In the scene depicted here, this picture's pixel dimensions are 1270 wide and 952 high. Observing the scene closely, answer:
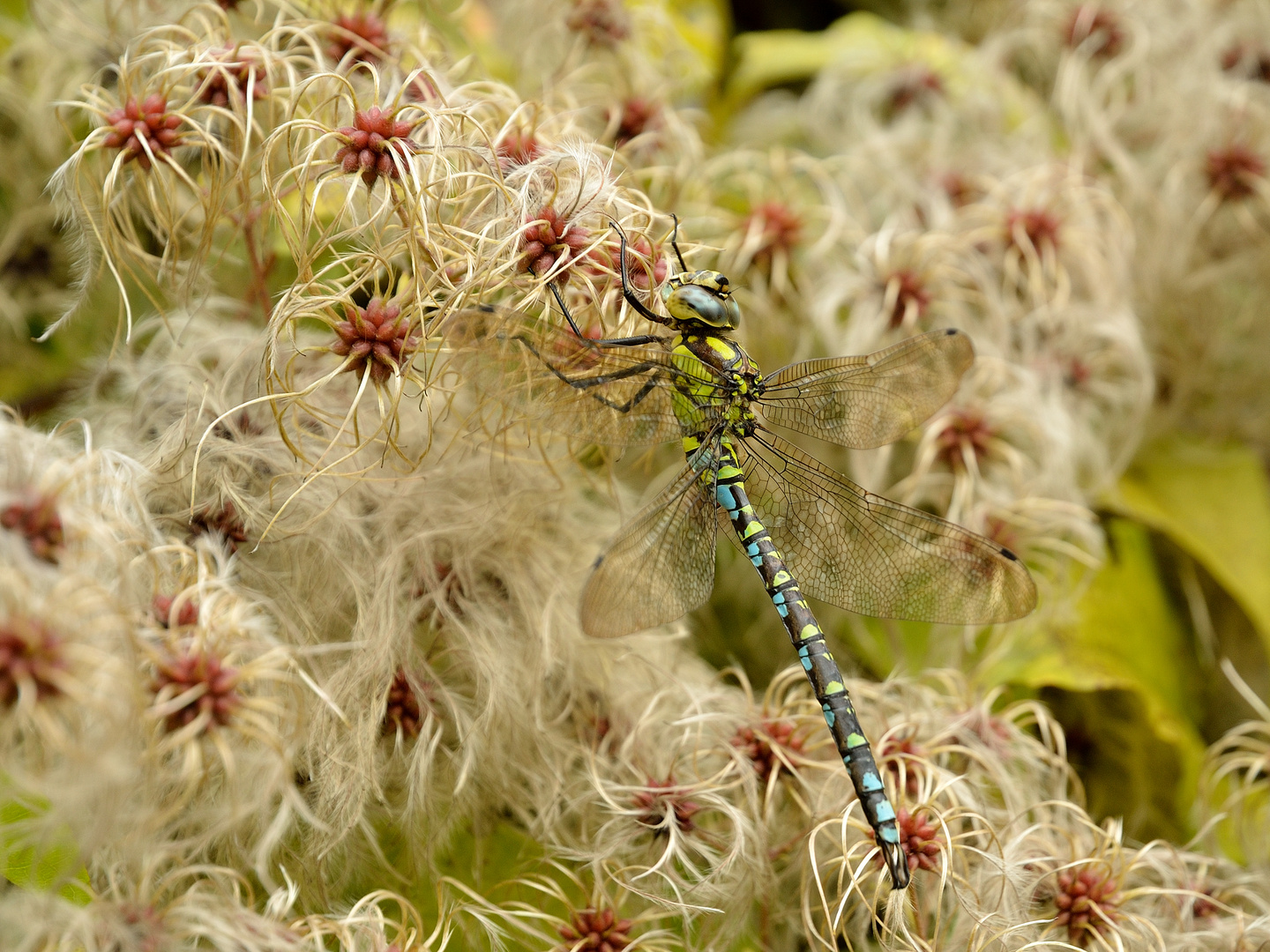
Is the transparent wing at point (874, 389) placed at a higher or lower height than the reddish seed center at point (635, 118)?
lower

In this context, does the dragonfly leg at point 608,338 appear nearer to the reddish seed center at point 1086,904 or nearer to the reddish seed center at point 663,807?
the reddish seed center at point 663,807

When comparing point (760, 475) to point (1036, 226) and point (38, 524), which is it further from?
point (38, 524)

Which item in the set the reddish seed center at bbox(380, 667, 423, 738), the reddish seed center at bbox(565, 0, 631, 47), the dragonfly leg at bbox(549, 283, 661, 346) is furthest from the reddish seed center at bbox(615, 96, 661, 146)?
the reddish seed center at bbox(380, 667, 423, 738)

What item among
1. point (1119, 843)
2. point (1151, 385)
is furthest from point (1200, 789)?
point (1151, 385)

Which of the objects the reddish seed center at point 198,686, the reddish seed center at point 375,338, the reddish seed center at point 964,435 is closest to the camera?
the reddish seed center at point 198,686

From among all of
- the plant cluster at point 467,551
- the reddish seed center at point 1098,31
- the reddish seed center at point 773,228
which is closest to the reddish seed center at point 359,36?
the plant cluster at point 467,551

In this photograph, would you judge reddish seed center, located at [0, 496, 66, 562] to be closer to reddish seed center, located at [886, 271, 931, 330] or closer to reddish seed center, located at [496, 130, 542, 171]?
reddish seed center, located at [496, 130, 542, 171]

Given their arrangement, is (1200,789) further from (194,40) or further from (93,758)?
(194,40)
